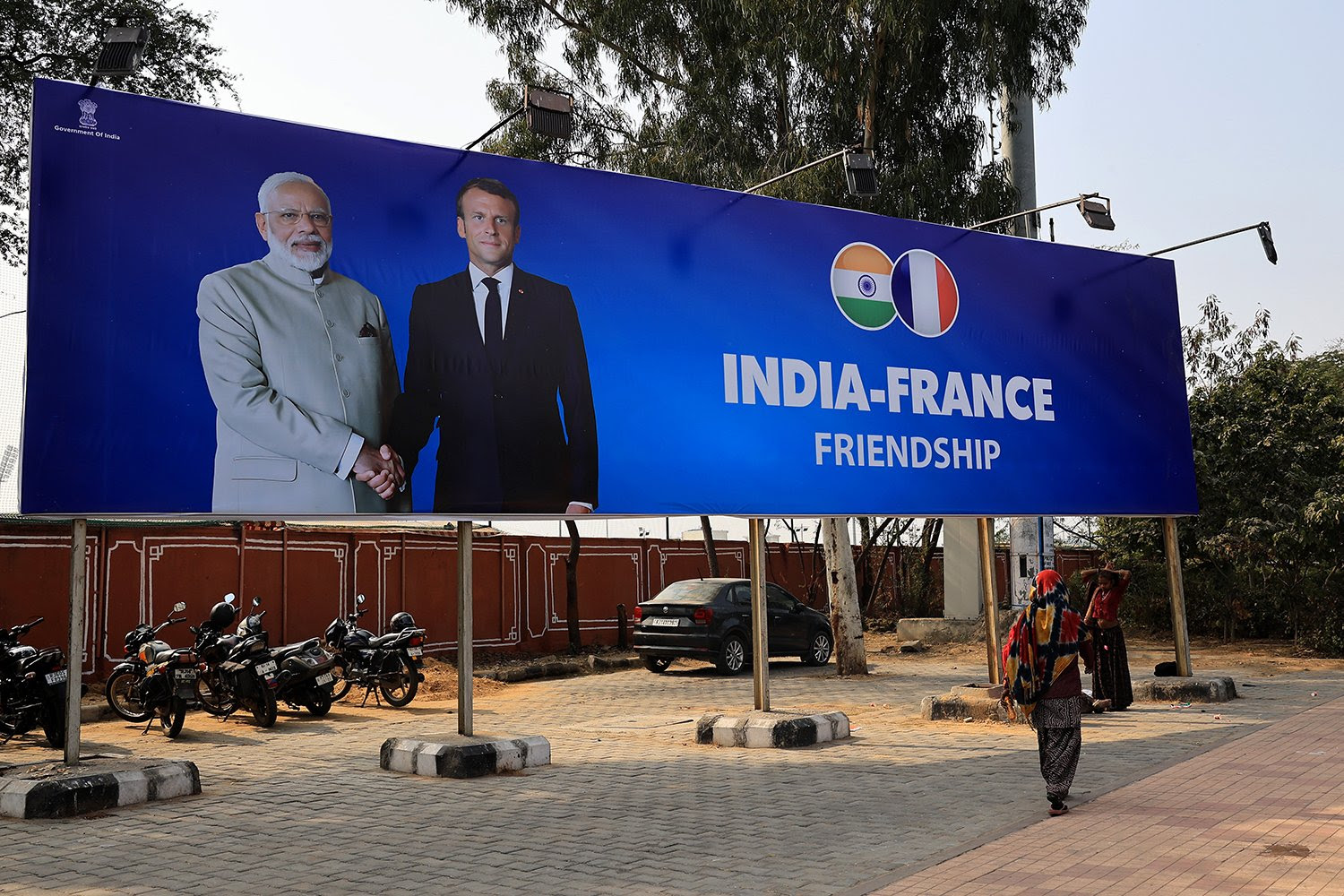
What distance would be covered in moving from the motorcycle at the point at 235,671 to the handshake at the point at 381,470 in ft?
15.8

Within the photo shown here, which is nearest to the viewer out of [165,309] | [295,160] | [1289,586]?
[165,309]

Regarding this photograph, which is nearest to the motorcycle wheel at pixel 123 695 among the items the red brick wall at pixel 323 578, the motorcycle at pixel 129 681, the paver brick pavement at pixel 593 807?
the motorcycle at pixel 129 681

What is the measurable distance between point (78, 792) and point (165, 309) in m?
3.14

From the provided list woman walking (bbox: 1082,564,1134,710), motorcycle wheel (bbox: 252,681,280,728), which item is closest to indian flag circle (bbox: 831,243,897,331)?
woman walking (bbox: 1082,564,1134,710)

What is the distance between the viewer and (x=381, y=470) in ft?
28.4

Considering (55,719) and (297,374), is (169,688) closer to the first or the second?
(55,719)

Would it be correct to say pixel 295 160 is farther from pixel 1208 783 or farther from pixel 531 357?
pixel 1208 783

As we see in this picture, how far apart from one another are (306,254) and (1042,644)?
5.63 meters

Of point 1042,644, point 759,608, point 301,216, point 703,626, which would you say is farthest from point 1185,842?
point 703,626

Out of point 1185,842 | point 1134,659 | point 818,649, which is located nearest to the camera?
Result: point 1185,842

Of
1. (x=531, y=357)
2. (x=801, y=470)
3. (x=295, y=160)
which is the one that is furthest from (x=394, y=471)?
(x=801, y=470)

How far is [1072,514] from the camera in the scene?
1262cm

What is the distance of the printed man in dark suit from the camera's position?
29.4ft

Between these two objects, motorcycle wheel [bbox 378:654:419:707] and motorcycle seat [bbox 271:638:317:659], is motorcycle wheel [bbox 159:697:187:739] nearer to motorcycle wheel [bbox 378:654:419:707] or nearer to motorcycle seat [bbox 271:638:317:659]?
motorcycle seat [bbox 271:638:317:659]
